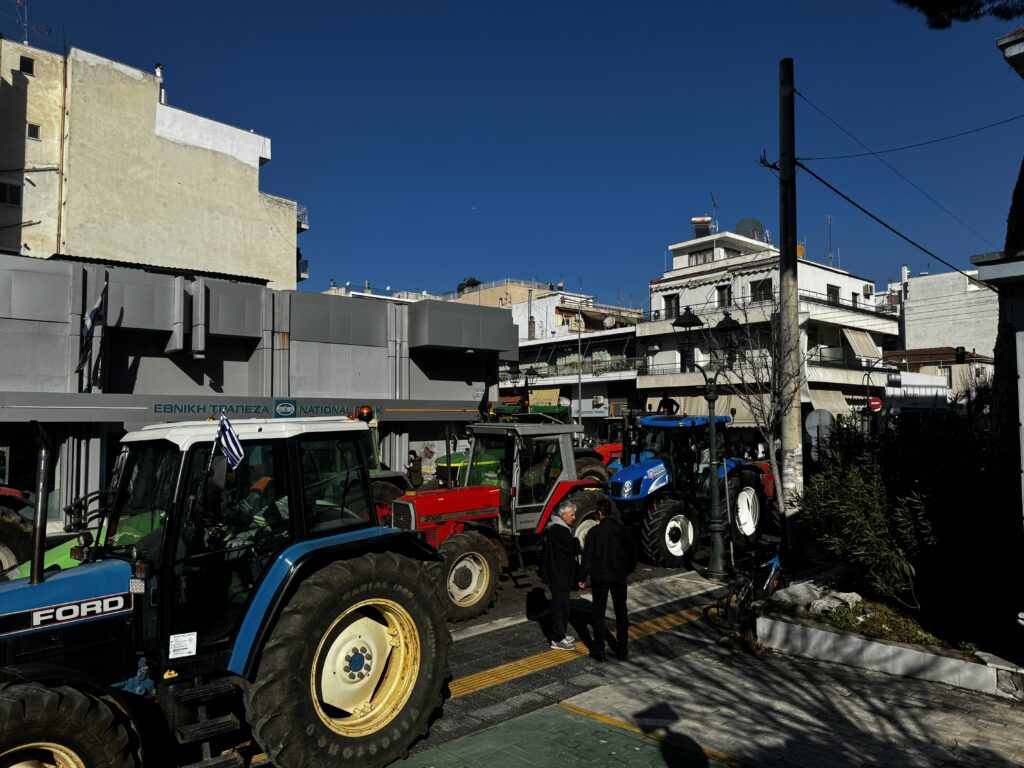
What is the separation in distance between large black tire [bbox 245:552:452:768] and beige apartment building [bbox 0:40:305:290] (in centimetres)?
2311

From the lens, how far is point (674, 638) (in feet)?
26.1

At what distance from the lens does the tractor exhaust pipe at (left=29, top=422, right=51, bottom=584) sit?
393 cm

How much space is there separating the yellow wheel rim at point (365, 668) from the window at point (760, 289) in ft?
108

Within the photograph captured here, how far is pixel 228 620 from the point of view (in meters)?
4.64

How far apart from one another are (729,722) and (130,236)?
31.4 meters

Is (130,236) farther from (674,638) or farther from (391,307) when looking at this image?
(674,638)

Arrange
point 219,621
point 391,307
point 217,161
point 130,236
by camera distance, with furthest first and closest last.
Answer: point 217,161 → point 130,236 → point 391,307 → point 219,621

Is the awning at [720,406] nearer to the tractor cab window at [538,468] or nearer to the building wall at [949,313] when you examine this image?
the building wall at [949,313]

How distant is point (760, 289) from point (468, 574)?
31.6 m

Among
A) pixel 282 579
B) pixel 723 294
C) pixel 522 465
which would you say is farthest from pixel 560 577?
pixel 723 294

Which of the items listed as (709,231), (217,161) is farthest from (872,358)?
(217,161)

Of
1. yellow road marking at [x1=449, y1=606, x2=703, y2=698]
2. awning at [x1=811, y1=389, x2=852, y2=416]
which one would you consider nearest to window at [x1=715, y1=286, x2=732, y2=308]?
awning at [x1=811, y1=389, x2=852, y2=416]

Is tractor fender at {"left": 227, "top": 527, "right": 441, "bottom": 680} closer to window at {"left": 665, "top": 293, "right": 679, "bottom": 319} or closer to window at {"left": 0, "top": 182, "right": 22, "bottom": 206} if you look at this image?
window at {"left": 0, "top": 182, "right": 22, "bottom": 206}

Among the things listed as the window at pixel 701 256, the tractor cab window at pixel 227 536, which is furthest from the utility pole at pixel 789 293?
the window at pixel 701 256
